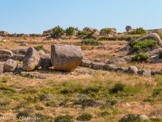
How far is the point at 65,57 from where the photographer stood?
15516 mm

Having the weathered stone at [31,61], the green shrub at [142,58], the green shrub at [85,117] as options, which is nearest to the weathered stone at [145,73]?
the green shrub at [142,58]

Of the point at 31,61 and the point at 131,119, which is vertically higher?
the point at 31,61

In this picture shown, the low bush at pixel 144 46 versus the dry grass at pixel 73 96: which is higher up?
the low bush at pixel 144 46

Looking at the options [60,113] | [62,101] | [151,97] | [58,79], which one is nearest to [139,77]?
[151,97]

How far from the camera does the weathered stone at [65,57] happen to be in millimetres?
15523

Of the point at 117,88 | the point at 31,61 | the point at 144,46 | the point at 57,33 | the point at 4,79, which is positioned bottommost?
Result: the point at 117,88

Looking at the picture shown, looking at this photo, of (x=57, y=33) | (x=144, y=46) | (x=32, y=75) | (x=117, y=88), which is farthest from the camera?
(x=57, y=33)

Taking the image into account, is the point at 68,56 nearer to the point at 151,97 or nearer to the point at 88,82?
the point at 88,82

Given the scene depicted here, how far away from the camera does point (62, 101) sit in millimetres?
10312

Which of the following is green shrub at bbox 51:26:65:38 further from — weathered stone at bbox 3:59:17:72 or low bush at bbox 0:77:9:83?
low bush at bbox 0:77:9:83

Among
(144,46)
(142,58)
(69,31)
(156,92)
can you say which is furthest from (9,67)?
(69,31)

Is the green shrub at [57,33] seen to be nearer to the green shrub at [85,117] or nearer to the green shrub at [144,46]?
the green shrub at [144,46]

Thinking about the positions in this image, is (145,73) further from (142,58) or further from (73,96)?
(142,58)

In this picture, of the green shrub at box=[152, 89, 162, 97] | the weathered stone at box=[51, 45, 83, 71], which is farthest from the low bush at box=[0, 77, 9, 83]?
the green shrub at box=[152, 89, 162, 97]
